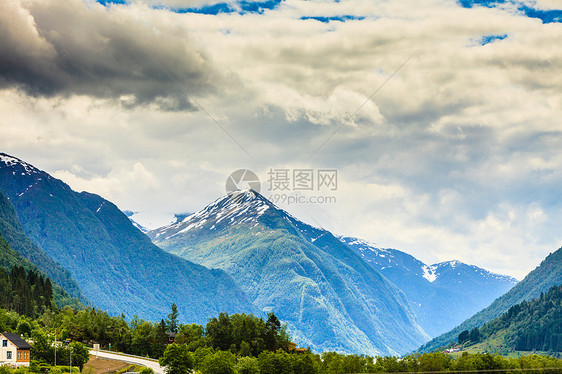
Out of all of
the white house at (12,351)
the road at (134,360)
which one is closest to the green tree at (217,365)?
the road at (134,360)

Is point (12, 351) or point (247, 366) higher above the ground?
point (12, 351)

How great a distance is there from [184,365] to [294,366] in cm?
3685

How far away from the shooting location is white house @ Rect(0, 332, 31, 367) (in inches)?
6043

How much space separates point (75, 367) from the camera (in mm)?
152375

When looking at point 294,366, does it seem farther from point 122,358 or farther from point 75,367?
point 75,367

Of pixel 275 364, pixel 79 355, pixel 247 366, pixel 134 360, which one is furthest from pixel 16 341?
pixel 275 364

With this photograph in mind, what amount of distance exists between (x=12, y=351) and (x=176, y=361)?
127 ft

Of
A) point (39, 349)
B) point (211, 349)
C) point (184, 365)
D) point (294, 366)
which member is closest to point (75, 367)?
point (39, 349)

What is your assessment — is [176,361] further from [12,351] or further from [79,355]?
[12,351]

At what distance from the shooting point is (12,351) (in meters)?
155

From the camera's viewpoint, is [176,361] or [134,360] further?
[134,360]

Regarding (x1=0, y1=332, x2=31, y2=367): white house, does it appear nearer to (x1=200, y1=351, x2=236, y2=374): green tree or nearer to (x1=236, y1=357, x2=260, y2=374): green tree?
(x1=200, y1=351, x2=236, y2=374): green tree

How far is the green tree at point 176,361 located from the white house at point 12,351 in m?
33.1

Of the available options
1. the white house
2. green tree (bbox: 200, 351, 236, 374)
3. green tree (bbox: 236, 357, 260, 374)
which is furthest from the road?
the white house
